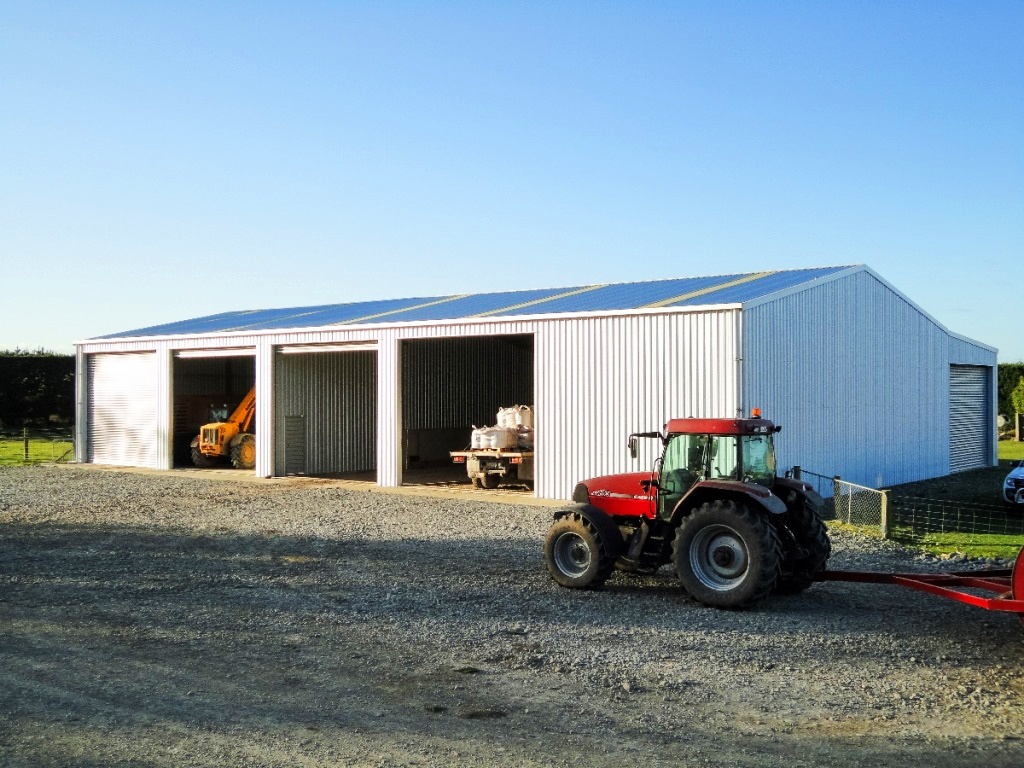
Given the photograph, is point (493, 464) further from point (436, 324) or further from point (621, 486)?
point (621, 486)

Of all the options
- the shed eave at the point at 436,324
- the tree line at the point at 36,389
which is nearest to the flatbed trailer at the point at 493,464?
the shed eave at the point at 436,324


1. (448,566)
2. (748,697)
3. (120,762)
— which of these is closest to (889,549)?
(448,566)

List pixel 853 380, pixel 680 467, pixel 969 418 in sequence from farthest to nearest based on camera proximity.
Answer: pixel 969 418 < pixel 853 380 < pixel 680 467

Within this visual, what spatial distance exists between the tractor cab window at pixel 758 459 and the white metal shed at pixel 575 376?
6700 mm

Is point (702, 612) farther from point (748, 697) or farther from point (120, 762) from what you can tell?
point (120, 762)

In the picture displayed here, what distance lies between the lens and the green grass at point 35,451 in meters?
28.8

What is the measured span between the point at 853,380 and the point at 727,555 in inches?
479

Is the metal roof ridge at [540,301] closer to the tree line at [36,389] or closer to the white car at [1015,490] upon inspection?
the white car at [1015,490]

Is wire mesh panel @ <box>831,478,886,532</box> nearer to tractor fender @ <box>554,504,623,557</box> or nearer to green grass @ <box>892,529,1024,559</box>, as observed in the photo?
green grass @ <box>892,529,1024,559</box>

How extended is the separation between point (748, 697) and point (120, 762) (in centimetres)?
397

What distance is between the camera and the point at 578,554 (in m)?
10.8

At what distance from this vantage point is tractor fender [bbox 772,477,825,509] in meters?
10.3

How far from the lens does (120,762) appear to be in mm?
5754

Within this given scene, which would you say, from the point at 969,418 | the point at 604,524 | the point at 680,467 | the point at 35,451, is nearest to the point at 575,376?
the point at 604,524
